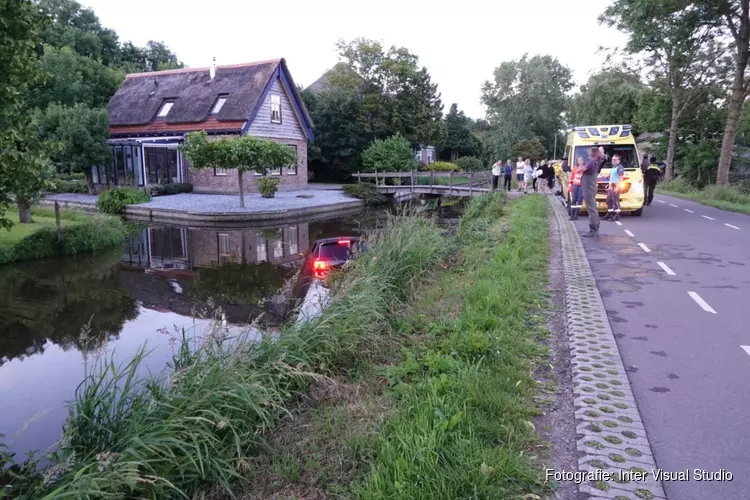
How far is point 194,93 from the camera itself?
30734 millimetres

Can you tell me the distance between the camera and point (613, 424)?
358 centimetres

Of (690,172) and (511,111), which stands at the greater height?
(511,111)

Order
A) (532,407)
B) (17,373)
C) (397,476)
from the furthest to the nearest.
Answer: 1. (17,373)
2. (532,407)
3. (397,476)

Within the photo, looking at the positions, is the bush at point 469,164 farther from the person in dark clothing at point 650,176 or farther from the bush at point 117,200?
the bush at point 117,200

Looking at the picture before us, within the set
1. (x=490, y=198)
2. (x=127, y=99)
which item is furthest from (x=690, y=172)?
(x=127, y=99)

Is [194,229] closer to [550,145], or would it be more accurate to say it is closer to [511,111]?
[511,111]

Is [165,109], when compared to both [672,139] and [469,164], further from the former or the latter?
[672,139]

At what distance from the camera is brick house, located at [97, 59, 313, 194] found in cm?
2889

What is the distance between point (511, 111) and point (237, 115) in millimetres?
37737

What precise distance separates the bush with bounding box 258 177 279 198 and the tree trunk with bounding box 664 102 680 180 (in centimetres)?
2372

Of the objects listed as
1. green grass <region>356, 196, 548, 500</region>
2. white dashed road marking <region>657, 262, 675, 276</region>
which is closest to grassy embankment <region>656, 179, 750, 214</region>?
white dashed road marking <region>657, 262, 675, 276</region>

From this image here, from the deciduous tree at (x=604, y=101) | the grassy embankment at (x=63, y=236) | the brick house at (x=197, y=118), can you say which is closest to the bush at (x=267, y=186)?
the brick house at (x=197, y=118)

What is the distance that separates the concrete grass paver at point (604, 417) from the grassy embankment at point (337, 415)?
1.16ft

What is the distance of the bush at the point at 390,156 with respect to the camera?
36312mm
